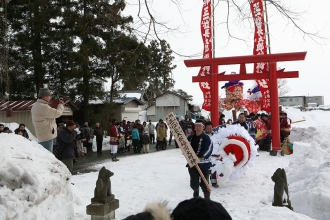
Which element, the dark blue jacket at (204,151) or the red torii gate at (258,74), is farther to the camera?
the red torii gate at (258,74)

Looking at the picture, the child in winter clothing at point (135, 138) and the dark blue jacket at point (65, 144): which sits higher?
the dark blue jacket at point (65, 144)

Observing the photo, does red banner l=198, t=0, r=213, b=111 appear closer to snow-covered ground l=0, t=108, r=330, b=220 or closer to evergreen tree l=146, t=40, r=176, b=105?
evergreen tree l=146, t=40, r=176, b=105

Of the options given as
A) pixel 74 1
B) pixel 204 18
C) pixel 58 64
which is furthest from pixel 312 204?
pixel 58 64

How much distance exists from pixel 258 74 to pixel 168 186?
6.90 m

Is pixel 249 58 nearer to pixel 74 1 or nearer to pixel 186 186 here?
pixel 186 186

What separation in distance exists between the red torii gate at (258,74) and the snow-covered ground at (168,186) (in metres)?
1.39

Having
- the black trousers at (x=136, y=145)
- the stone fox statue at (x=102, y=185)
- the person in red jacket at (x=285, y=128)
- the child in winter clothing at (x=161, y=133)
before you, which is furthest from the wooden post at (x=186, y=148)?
the child in winter clothing at (x=161, y=133)

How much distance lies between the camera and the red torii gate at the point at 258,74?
11.4 meters

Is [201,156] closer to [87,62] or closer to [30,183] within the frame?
[30,183]

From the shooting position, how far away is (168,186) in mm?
7535

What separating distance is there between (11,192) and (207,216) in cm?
284

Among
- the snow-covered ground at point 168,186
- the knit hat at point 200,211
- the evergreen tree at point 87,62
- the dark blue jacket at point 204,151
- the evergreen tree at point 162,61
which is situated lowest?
the snow-covered ground at point 168,186

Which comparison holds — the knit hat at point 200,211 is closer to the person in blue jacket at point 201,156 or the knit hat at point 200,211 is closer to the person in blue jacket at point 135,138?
the person in blue jacket at point 201,156

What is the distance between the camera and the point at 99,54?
1565 centimetres
